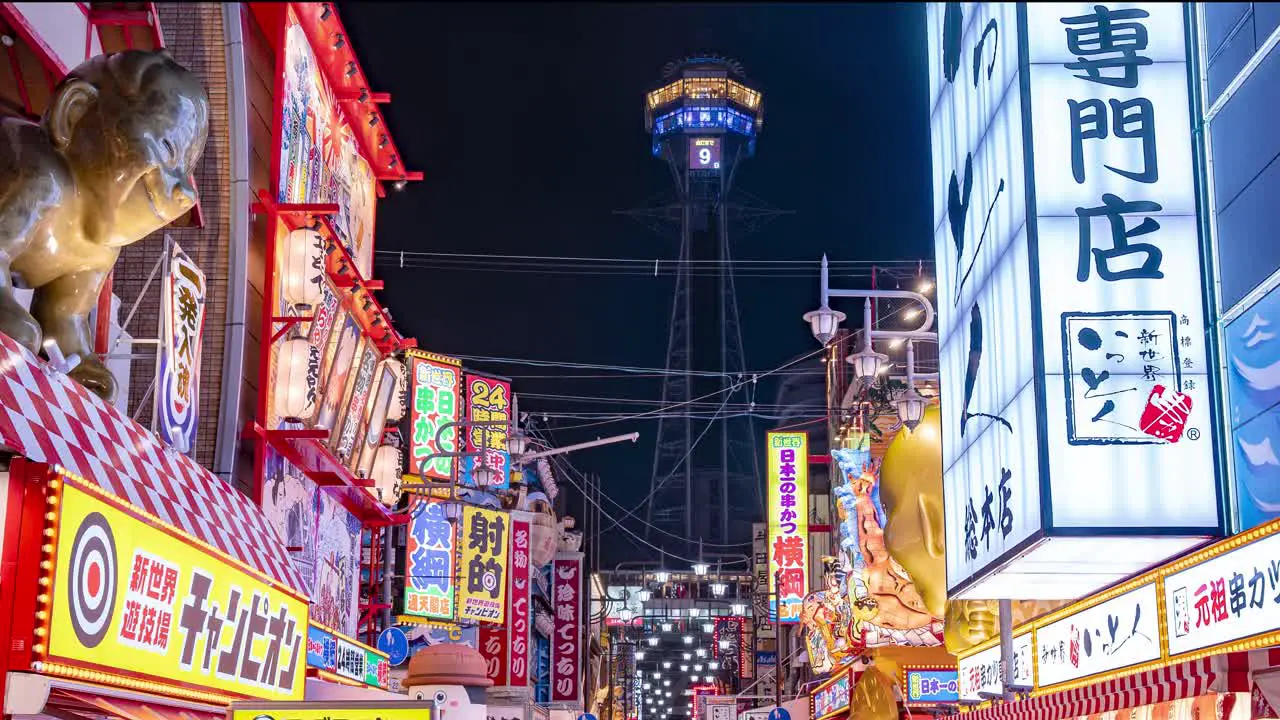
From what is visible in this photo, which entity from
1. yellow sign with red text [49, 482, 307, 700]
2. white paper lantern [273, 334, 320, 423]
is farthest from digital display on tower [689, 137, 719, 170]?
yellow sign with red text [49, 482, 307, 700]

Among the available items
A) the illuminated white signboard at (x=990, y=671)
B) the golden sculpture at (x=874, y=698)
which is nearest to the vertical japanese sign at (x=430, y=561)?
the golden sculpture at (x=874, y=698)

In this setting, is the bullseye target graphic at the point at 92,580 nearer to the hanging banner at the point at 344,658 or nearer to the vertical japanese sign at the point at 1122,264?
the vertical japanese sign at the point at 1122,264

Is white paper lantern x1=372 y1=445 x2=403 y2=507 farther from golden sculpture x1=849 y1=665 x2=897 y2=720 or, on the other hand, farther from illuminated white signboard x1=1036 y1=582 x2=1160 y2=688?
illuminated white signboard x1=1036 y1=582 x2=1160 y2=688

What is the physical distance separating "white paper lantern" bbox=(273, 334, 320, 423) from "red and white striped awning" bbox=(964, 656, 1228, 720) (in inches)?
417

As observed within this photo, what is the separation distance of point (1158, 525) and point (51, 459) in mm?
8476

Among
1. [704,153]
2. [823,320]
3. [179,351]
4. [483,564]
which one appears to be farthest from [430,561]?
[704,153]

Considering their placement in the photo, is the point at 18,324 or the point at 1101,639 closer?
the point at 18,324

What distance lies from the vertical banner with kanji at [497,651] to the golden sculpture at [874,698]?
43.6 ft

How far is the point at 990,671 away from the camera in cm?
1834

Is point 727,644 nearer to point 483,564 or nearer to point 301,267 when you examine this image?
point 483,564

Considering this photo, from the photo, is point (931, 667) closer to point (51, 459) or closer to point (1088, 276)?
point (1088, 276)

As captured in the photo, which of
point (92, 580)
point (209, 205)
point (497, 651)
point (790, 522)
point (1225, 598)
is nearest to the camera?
point (92, 580)

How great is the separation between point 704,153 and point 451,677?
122624 mm

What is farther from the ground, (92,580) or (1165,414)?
(1165,414)
